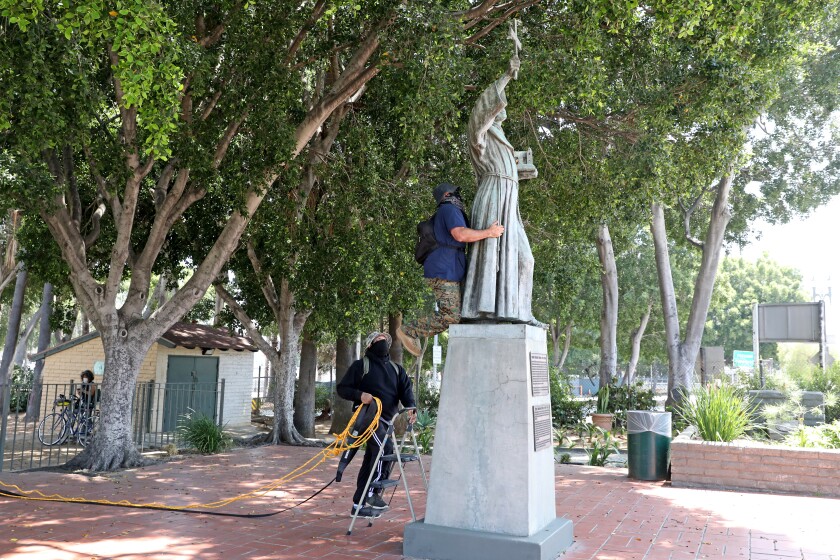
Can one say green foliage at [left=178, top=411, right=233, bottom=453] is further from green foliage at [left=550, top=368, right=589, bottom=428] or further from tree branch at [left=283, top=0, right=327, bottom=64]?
green foliage at [left=550, top=368, right=589, bottom=428]

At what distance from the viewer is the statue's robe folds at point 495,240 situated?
607 cm

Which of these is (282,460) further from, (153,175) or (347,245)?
(153,175)

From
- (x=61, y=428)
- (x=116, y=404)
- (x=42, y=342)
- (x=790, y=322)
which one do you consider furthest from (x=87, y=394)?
(x=790, y=322)

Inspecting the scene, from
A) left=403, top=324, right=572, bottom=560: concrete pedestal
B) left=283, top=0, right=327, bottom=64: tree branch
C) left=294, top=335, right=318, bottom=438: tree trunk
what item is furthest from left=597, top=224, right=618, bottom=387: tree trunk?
left=403, top=324, right=572, bottom=560: concrete pedestal

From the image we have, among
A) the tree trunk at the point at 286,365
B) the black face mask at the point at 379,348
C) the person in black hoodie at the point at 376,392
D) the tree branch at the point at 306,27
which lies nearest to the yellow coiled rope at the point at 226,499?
the person in black hoodie at the point at 376,392

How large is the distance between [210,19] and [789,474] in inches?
437

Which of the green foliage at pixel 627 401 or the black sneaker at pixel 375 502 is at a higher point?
the green foliage at pixel 627 401

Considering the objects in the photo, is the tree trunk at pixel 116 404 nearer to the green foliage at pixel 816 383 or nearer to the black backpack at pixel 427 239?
the black backpack at pixel 427 239

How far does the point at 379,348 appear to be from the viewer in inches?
276

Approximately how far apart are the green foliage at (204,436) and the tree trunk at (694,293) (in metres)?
11.5

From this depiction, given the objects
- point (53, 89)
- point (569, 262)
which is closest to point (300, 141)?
point (53, 89)

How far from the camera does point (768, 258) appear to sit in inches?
2121

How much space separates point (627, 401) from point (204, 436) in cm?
1159

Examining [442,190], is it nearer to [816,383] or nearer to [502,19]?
[502,19]
